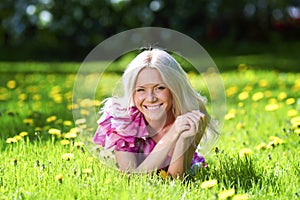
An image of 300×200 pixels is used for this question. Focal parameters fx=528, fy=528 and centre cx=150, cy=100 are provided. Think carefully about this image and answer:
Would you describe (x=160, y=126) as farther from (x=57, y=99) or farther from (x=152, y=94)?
(x=57, y=99)

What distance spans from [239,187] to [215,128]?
509 mm

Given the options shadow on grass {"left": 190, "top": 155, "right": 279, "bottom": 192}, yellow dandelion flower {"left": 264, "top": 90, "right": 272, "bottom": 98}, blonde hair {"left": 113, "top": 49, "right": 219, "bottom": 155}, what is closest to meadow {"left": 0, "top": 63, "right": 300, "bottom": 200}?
shadow on grass {"left": 190, "top": 155, "right": 279, "bottom": 192}

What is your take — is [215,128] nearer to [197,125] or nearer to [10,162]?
[197,125]

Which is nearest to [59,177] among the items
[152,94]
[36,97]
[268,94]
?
[152,94]

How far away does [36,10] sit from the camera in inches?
454

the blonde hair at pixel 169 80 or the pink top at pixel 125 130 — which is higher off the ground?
the blonde hair at pixel 169 80

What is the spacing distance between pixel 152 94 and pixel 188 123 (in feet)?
0.66

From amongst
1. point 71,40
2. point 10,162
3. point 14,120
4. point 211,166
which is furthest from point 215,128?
point 71,40

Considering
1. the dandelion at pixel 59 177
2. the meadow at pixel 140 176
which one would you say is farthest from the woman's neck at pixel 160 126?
the dandelion at pixel 59 177

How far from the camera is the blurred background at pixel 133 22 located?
11.4 metres

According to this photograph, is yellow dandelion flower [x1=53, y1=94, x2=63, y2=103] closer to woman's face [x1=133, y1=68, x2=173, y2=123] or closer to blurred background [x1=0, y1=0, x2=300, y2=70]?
woman's face [x1=133, y1=68, x2=173, y2=123]

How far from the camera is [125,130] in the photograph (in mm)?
2289

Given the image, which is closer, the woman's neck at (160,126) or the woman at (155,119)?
the woman at (155,119)

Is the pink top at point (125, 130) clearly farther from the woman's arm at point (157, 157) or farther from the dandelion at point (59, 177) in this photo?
the dandelion at point (59, 177)
